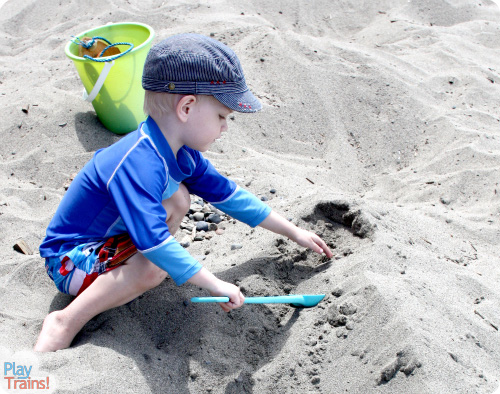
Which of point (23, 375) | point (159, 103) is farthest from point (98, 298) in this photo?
point (159, 103)

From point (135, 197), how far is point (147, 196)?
0.04 metres

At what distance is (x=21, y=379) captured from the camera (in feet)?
5.71

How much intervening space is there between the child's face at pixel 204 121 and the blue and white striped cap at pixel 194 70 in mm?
48

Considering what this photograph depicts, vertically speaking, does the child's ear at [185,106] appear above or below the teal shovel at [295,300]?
above

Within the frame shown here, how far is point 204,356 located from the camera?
1997 mm

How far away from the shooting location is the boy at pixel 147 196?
71.0 inches

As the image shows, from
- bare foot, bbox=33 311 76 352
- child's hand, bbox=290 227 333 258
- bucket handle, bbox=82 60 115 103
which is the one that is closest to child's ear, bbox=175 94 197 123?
child's hand, bbox=290 227 333 258

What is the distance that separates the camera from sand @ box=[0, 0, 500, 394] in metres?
1.88

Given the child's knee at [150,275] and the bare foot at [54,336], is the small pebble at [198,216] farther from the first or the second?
the bare foot at [54,336]

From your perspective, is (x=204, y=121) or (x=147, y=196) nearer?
(x=147, y=196)

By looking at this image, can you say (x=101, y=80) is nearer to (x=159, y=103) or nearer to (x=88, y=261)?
(x=159, y=103)

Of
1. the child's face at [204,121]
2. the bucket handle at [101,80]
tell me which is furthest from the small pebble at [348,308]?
the bucket handle at [101,80]

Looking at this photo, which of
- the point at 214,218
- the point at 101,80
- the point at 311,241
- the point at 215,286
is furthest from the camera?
the point at 101,80

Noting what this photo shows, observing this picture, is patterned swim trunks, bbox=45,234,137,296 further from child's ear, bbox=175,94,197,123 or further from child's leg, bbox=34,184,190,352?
child's ear, bbox=175,94,197,123
